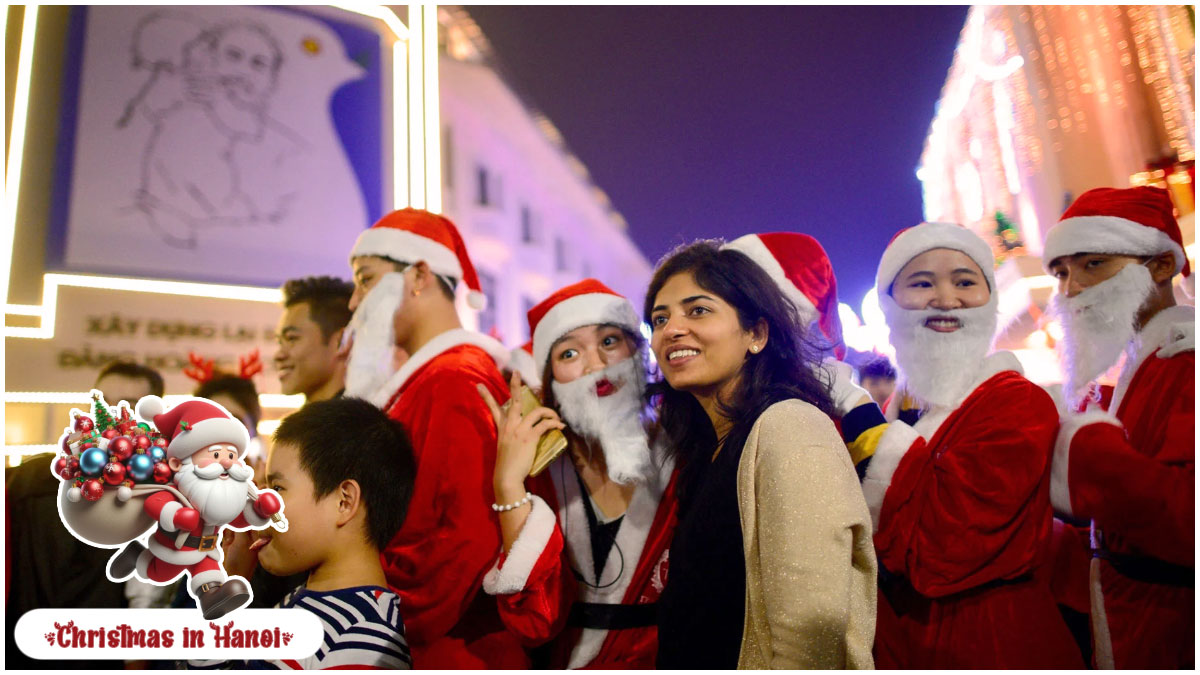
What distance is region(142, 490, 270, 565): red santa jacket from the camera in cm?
160

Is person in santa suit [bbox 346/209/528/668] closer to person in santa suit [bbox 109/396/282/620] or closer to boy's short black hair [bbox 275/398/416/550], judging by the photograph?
boy's short black hair [bbox 275/398/416/550]

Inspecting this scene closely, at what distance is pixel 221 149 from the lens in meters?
3.63

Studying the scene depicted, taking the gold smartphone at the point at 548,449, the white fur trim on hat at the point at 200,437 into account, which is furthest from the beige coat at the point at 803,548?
the white fur trim on hat at the point at 200,437

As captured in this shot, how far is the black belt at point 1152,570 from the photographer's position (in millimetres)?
1763

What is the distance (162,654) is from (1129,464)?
239 centimetres

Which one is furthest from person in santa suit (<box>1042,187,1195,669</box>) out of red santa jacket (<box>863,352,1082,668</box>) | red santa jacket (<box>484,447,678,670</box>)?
red santa jacket (<box>484,447,678,670</box>)

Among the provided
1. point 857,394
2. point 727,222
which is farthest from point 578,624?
point 727,222

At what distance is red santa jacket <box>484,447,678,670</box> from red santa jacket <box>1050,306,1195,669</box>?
1011mm

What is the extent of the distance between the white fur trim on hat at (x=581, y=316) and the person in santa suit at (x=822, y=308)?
382 mm

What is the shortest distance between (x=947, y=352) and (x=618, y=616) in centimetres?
116

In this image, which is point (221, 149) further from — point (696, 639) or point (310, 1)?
point (696, 639)

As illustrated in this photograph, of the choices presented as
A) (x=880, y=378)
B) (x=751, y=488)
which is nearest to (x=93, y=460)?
(x=751, y=488)

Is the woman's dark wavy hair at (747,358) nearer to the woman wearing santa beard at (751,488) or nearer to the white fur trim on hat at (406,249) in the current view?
the woman wearing santa beard at (751,488)

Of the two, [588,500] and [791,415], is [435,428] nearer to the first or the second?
[588,500]
